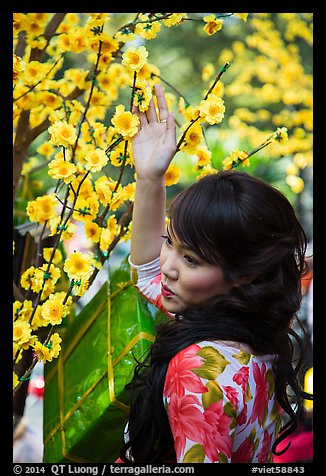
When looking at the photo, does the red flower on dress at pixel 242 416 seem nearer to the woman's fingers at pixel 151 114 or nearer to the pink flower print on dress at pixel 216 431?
the pink flower print on dress at pixel 216 431

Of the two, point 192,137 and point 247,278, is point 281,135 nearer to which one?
point 192,137

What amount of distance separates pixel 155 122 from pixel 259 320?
15.4 inches

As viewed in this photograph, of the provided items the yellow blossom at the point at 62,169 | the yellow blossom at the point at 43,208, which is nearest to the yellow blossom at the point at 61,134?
the yellow blossom at the point at 62,169

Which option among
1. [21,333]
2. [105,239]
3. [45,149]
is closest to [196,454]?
[21,333]

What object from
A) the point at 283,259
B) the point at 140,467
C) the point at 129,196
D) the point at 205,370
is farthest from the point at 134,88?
the point at 140,467

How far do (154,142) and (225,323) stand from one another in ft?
1.14

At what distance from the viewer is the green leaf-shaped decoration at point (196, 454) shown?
79cm

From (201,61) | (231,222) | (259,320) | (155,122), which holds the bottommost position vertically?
(259,320)

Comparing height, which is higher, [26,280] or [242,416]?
[26,280]

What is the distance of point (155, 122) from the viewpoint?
1.05 meters

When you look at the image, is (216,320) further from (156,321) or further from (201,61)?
(201,61)

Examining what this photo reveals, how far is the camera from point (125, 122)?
1004mm

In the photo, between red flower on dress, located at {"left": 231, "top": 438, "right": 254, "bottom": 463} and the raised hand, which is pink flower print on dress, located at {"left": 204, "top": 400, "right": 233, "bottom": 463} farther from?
the raised hand

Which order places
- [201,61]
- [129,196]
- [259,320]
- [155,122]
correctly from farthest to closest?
[201,61], [129,196], [155,122], [259,320]
